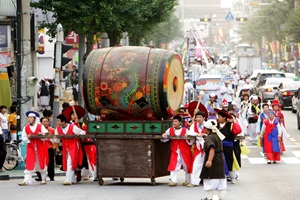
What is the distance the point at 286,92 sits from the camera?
4700 centimetres

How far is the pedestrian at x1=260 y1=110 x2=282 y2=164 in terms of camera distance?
2478 cm

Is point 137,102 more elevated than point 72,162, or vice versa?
point 137,102

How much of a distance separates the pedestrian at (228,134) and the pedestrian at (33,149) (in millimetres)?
3616

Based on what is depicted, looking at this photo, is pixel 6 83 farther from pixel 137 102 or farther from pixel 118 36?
pixel 137 102

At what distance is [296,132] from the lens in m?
35.4

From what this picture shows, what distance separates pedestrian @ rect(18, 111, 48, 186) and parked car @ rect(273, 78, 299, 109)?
91.9 ft

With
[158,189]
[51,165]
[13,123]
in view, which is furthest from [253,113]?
[158,189]

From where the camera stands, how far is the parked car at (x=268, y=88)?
5034 cm

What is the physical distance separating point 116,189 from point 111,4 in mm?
15725

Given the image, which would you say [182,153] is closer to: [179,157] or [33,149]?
[179,157]

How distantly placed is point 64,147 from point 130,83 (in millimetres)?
2188

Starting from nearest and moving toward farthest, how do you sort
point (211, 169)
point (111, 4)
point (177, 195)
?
point (211, 169) < point (177, 195) < point (111, 4)

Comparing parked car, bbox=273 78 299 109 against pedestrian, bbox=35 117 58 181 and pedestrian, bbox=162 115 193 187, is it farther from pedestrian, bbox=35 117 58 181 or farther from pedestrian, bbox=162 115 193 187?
pedestrian, bbox=162 115 193 187

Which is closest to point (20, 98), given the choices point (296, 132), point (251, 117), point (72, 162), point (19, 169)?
point (19, 169)
